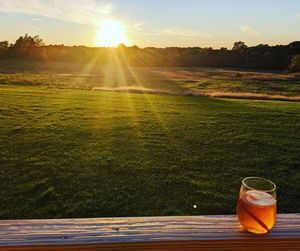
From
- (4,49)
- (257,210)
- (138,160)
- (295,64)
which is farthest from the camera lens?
(4,49)

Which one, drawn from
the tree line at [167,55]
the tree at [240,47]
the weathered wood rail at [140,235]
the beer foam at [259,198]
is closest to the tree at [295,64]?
the tree line at [167,55]

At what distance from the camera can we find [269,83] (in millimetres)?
40156

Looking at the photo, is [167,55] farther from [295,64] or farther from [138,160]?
[138,160]

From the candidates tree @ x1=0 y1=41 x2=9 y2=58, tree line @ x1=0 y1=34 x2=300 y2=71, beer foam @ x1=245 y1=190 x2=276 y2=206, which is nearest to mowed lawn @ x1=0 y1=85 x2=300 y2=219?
beer foam @ x1=245 y1=190 x2=276 y2=206

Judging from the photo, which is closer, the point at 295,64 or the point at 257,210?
the point at 257,210

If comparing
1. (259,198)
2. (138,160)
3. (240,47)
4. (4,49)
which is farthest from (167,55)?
(259,198)

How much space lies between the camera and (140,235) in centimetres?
175

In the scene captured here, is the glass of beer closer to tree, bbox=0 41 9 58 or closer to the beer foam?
the beer foam

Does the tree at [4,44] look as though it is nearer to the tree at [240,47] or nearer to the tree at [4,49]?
the tree at [4,49]

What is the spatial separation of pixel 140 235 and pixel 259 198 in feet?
2.09

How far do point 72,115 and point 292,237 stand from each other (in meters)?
10.6

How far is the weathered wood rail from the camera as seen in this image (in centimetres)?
167

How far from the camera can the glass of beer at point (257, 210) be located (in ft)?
5.66

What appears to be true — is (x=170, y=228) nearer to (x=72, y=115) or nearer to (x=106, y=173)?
(x=106, y=173)
